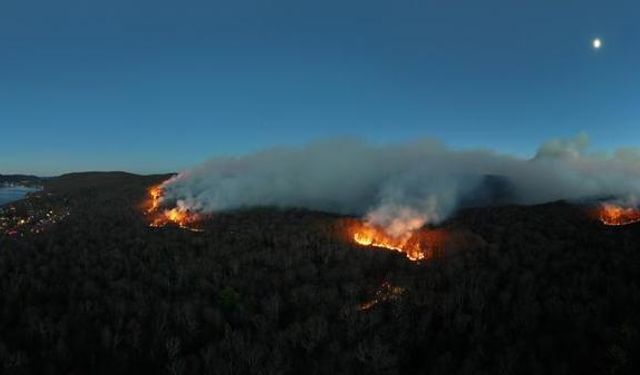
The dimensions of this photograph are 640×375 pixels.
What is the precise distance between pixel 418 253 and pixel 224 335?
66.6m

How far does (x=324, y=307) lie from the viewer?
7338 centimetres

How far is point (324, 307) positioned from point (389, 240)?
66.6m

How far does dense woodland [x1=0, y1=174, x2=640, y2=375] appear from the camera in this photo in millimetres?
54188

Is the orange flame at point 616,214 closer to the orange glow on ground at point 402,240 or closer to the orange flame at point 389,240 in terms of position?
the orange glow on ground at point 402,240

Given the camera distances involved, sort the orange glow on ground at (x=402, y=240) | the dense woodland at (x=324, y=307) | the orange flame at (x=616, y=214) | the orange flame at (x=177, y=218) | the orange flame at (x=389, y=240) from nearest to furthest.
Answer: the dense woodland at (x=324, y=307), the orange glow on ground at (x=402, y=240), the orange flame at (x=389, y=240), the orange flame at (x=616, y=214), the orange flame at (x=177, y=218)

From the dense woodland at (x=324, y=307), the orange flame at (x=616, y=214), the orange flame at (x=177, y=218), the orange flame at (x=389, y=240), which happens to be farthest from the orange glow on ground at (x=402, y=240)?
the orange flame at (x=177, y=218)

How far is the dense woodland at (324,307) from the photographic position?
5419 cm

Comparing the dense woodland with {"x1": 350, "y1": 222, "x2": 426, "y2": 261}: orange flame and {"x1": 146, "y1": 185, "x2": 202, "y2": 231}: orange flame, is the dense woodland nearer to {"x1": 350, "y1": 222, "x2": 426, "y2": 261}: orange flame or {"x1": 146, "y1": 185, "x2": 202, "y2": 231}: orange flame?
{"x1": 350, "y1": 222, "x2": 426, "y2": 261}: orange flame

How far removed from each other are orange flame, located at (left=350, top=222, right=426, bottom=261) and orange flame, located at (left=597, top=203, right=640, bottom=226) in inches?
2230

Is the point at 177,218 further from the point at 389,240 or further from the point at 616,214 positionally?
the point at 616,214

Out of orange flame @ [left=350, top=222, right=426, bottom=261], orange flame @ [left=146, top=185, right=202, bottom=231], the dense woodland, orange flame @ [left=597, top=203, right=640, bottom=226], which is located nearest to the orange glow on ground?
orange flame @ [left=350, top=222, right=426, bottom=261]

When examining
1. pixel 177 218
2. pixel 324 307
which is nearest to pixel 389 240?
pixel 324 307

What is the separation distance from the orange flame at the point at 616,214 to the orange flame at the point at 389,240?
56.6 m

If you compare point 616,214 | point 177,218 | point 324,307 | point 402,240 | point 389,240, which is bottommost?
point 324,307
